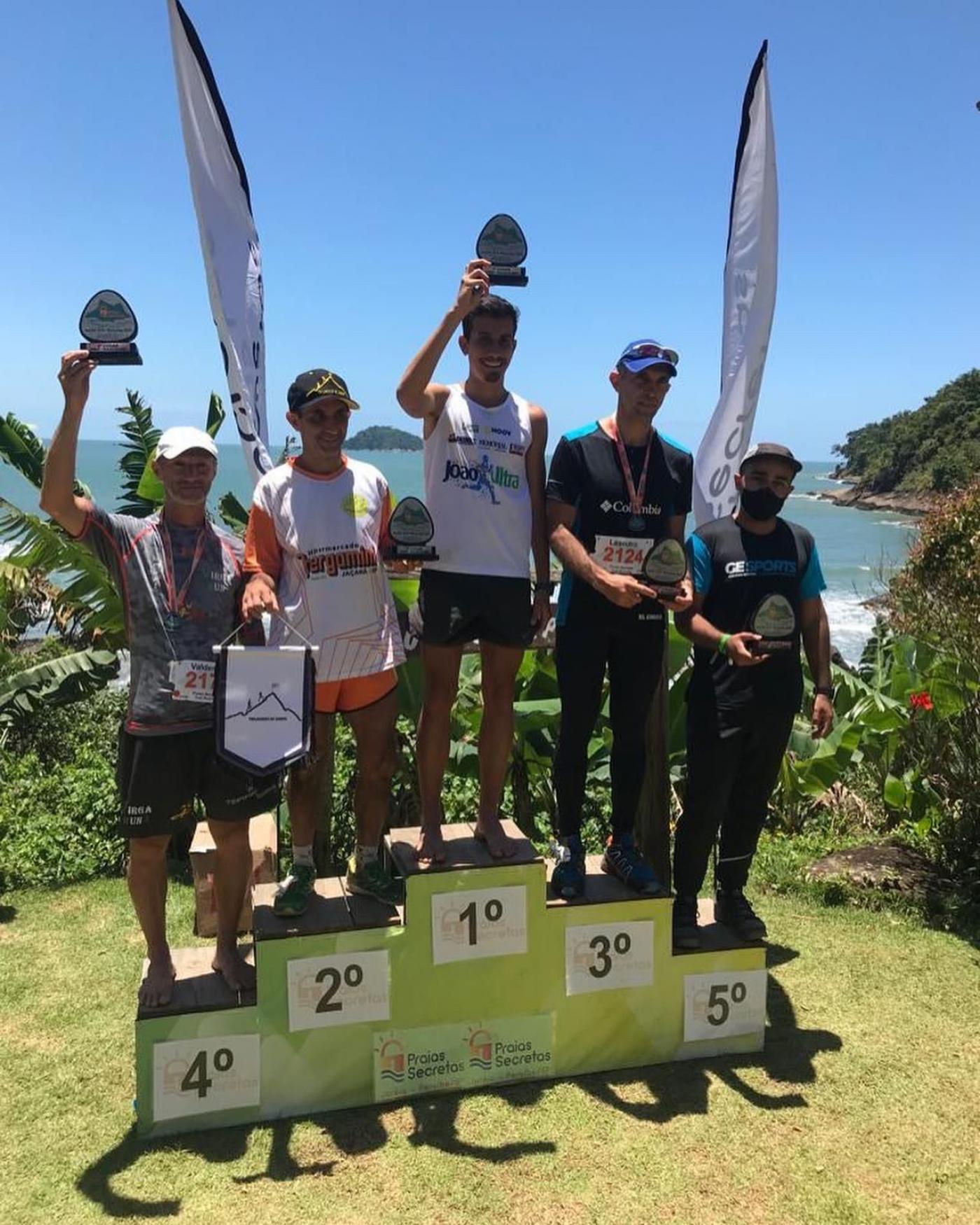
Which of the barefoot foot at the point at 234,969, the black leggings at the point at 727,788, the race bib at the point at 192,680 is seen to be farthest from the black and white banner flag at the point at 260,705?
the black leggings at the point at 727,788

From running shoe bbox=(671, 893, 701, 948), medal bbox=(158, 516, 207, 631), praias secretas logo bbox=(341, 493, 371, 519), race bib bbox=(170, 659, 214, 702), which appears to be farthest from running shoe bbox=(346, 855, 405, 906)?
praias secretas logo bbox=(341, 493, 371, 519)

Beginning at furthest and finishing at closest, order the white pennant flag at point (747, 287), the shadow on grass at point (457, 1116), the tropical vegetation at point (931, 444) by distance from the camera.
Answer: the tropical vegetation at point (931, 444) < the white pennant flag at point (747, 287) < the shadow on grass at point (457, 1116)

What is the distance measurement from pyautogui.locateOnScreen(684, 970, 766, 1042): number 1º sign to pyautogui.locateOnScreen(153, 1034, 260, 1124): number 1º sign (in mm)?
1675

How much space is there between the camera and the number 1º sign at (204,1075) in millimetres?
3131

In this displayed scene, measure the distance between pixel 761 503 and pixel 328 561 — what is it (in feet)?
5.50

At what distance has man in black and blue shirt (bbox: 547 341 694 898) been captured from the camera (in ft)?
11.3

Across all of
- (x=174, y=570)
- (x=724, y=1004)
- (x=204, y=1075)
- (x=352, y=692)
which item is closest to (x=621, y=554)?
(x=352, y=692)

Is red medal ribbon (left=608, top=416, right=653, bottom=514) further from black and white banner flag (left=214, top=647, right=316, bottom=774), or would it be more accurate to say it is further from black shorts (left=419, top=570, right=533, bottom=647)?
black and white banner flag (left=214, top=647, right=316, bottom=774)

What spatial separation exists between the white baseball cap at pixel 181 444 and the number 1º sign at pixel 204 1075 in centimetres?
198

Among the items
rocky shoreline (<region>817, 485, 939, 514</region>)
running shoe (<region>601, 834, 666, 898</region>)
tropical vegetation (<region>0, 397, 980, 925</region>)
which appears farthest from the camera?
rocky shoreline (<region>817, 485, 939, 514</region>)

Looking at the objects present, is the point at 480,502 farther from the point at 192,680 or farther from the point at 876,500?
the point at 876,500

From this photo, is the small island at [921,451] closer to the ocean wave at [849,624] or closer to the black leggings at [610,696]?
the ocean wave at [849,624]

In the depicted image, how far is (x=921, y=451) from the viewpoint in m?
61.0

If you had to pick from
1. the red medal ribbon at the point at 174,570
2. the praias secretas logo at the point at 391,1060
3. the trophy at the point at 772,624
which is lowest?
the praias secretas logo at the point at 391,1060
